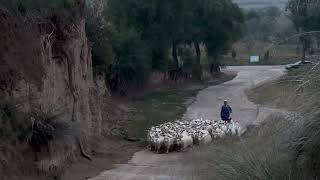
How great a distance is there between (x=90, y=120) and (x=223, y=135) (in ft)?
20.3

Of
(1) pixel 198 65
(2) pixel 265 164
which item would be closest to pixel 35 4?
(2) pixel 265 164

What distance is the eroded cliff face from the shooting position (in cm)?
2161

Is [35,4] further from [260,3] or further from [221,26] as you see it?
[260,3]

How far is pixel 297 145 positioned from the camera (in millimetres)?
9539

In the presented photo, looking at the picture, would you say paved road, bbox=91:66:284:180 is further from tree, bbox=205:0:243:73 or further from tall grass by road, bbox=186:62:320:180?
tall grass by road, bbox=186:62:320:180

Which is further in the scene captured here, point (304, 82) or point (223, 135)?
point (223, 135)

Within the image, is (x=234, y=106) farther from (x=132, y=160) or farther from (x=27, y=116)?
(x=27, y=116)

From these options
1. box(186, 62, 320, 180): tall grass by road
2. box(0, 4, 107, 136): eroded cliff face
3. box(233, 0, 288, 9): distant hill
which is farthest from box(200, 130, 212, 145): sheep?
box(186, 62, 320, 180): tall grass by road

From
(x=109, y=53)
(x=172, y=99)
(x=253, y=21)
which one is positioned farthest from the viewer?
(x=253, y=21)

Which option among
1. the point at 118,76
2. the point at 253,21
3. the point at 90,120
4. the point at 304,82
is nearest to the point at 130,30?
the point at 118,76

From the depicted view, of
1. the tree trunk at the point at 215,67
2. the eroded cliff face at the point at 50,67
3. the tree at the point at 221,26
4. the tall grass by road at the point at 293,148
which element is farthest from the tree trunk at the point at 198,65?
the tall grass by road at the point at 293,148

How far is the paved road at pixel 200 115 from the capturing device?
75.3ft

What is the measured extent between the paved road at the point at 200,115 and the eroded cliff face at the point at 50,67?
301cm

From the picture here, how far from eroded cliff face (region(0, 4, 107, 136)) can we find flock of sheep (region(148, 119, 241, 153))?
3.21m
